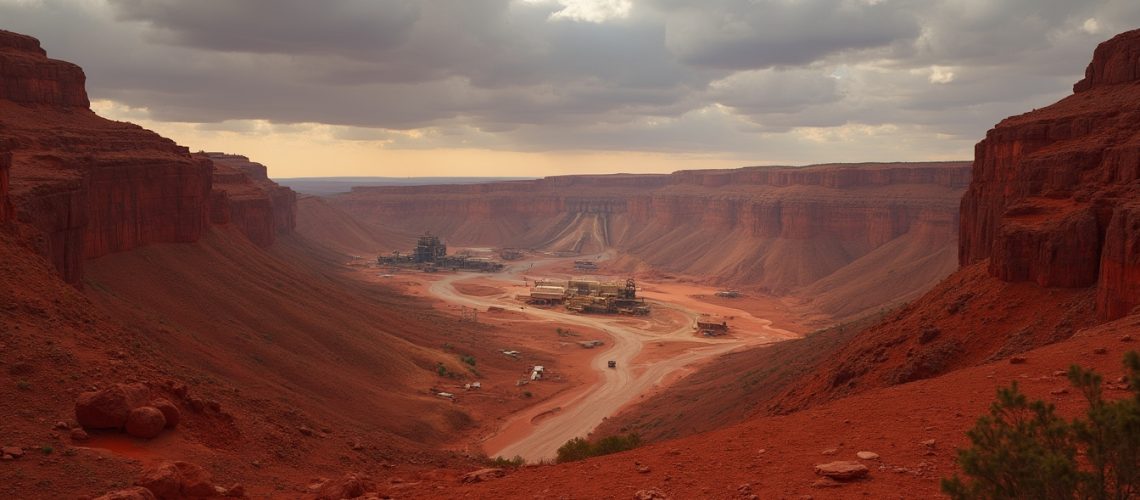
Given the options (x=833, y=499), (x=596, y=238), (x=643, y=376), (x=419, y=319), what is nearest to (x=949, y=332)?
(x=833, y=499)

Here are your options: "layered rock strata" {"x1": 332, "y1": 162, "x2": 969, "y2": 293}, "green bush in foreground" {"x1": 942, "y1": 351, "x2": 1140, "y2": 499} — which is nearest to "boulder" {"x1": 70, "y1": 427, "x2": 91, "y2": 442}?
"green bush in foreground" {"x1": 942, "y1": 351, "x2": 1140, "y2": 499}

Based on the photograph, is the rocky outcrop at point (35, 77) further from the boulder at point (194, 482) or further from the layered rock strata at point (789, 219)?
the layered rock strata at point (789, 219)

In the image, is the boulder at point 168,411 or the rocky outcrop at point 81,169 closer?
the boulder at point 168,411

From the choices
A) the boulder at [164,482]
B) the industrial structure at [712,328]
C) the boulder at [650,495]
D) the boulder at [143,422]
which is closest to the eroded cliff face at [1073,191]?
the boulder at [650,495]

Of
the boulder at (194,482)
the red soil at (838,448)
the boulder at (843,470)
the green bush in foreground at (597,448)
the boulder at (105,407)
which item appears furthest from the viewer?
the green bush in foreground at (597,448)

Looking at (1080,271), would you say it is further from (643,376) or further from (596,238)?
(596,238)

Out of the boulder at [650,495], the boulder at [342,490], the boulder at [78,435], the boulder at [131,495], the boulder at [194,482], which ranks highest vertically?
the boulder at [78,435]

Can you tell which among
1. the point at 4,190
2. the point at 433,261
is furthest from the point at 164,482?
the point at 433,261

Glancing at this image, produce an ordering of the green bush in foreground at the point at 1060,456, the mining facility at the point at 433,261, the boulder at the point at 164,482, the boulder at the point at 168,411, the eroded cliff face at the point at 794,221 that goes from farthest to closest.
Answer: the mining facility at the point at 433,261, the eroded cliff face at the point at 794,221, the boulder at the point at 168,411, the boulder at the point at 164,482, the green bush in foreground at the point at 1060,456
